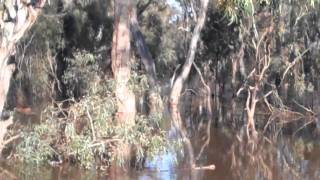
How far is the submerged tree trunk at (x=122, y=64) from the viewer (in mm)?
12172

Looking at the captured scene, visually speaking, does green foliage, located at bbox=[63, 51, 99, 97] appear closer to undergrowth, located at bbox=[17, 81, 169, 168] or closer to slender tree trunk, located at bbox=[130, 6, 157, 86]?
slender tree trunk, located at bbox=[130, 6, 157, 86]

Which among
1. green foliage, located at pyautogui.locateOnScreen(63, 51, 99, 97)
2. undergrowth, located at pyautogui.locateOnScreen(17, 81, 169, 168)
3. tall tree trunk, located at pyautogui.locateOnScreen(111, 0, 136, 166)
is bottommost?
undergrowth, located at pyautogui.locateOnScreen(17, 81, 169, 168)

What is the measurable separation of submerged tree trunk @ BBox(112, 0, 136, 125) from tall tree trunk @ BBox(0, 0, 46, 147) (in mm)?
2505

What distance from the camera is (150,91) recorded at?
15.5 m

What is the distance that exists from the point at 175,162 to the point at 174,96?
10.4 metres

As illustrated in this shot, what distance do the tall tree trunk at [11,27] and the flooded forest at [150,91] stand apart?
19mm

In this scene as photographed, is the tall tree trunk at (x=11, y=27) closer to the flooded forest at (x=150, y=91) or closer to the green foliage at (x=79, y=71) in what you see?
the flooded forest at (x=150, y=91)

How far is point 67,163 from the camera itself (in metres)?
11.8

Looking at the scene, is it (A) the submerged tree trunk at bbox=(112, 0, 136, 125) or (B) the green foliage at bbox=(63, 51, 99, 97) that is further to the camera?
(B) the green foliage at bbox=(63, 51, 99, 97)

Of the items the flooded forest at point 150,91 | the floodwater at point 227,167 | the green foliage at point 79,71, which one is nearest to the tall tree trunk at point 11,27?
the flooded forest at point 150,91

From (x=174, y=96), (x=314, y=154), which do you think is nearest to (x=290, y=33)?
(x=174, y=96)

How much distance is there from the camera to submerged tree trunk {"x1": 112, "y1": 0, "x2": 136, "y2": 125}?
39.9ft

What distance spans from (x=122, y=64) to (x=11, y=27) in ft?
11.3

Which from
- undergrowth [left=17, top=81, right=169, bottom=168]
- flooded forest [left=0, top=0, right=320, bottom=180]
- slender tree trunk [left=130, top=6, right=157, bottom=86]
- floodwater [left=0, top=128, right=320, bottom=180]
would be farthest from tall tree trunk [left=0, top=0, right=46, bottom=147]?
slender tree trunk [left=130, top=6, right=157, bottom=86]
